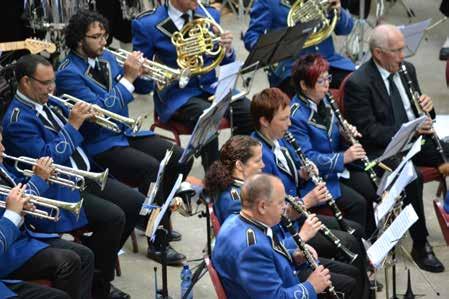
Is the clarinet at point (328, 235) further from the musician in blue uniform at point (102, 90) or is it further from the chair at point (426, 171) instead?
the chair at point (426, 171)

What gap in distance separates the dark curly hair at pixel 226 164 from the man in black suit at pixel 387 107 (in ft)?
5.37

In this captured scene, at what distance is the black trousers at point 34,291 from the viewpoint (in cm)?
495

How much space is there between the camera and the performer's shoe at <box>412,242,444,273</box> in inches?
258

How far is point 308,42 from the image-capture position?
7.61m

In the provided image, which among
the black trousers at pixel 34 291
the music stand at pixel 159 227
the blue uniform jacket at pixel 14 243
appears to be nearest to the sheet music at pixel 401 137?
the music stand at pixel 159 227

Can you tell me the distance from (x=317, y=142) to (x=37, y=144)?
190 cm

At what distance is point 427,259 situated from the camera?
6.61 meters

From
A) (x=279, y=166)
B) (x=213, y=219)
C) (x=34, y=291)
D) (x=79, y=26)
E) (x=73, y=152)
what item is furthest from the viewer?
(x=79, y=26)

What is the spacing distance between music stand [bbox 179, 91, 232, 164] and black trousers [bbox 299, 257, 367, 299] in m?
0.99

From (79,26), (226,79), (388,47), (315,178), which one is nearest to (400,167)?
(315,178)

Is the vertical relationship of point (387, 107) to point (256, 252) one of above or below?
below

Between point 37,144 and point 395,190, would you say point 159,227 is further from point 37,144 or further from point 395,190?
point 395,190

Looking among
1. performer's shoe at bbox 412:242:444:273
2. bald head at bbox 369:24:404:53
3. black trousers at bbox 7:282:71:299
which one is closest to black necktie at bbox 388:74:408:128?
bald head at bbox 369:24:404:53

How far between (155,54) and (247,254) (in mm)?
2915
